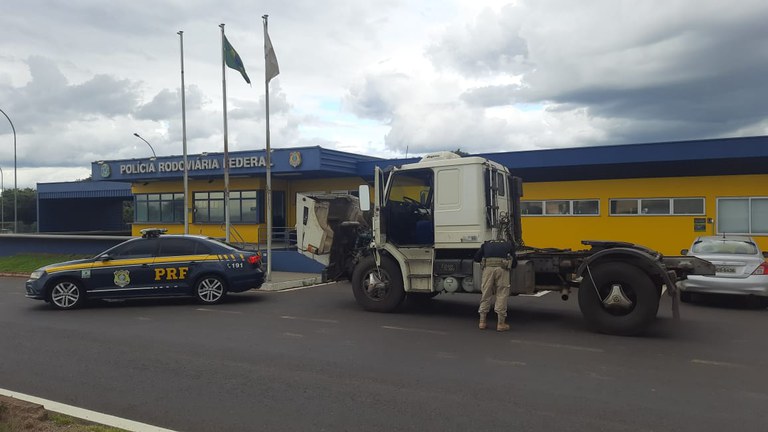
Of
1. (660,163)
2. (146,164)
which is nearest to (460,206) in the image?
(660,163)

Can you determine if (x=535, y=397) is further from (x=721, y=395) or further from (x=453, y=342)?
(x=453, y=342)

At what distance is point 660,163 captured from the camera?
16.6 meters

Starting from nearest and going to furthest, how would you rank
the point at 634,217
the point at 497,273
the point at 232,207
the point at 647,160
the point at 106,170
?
the point at 497,273 < the point at 647,160 < the point at 634,217 < the point at 232,207 < the point at 106,170

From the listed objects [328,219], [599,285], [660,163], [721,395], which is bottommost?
[721,395]

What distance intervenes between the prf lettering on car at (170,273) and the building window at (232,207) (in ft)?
39.6

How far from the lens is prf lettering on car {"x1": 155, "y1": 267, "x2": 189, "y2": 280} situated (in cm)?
1166

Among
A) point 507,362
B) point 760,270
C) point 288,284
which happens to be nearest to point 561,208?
point 760,270

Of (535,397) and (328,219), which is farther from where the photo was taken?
(328,219)

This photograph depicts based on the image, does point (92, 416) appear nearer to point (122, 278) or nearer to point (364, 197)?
point (364, 197)

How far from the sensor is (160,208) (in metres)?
26.9

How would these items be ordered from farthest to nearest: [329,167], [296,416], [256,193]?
[256,193] → [329,167] → [296,416]

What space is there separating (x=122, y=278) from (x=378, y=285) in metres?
5.33

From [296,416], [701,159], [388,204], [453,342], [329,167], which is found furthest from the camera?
[329,167]

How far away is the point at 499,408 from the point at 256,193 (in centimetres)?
1996
